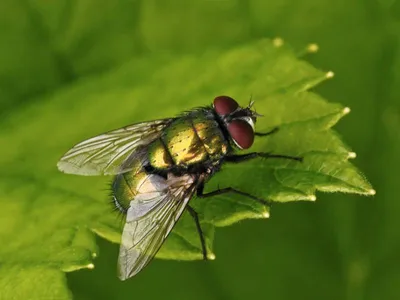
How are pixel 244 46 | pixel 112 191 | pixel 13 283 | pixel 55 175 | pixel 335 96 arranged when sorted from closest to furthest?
pixel 13 283 → pixel 112 191 → pixel 55 175 → pixel 244 46 → pixel 335 96

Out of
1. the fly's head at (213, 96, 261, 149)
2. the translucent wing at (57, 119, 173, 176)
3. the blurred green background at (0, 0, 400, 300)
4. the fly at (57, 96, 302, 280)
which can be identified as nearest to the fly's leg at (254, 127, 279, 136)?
the fly at (57, 96, 302, 280)

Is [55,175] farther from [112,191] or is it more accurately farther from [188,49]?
[188,49]

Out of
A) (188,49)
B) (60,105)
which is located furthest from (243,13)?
(60,105)

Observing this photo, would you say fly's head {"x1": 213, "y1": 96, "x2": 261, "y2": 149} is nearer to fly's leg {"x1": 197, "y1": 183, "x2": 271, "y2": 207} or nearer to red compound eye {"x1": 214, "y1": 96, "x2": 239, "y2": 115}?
red compound eye {"x1": 214, "y1": 96, "x2": 239, "y2": 115}

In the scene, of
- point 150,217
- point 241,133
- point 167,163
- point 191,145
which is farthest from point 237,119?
point 150,217

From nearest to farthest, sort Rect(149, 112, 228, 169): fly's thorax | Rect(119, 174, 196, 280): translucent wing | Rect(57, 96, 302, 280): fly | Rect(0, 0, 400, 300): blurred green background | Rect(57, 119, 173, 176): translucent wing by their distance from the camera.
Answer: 1. Rect(119, 174, 196, 280): translucent wing
2. Rect(57, 96, 302, 280): fly
3. Rect(149, 112, 228, 169): fly's thorax
4. Rect(57, 119, 173, 176): translucent wing
5. Rect(0, 0, 400, 300): blurred green background

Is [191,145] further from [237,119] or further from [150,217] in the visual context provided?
[150,217]
